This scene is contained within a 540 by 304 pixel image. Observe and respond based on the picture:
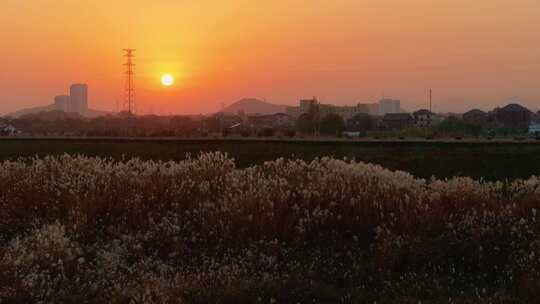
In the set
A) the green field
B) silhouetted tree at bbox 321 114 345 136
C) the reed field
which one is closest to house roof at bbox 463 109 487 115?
silhouetted tree at bbox 321 114 345 136

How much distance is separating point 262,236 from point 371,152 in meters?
18.2

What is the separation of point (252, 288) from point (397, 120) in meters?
101

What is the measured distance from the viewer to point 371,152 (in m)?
27.0

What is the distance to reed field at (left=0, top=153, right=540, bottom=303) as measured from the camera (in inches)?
290

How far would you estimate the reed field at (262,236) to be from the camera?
7371 millimetres

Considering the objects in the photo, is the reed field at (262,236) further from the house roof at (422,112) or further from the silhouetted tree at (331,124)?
the house roof at (422,112)

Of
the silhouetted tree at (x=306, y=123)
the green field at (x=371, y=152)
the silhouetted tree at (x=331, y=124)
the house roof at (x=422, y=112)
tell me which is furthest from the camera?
the house roof at (x=422, y=112)

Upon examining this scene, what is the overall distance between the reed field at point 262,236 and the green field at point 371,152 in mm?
11500

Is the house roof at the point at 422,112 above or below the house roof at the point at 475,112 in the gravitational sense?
above

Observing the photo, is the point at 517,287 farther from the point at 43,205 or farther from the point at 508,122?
the point at 508,122

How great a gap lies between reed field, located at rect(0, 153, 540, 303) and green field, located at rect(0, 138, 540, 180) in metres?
11.5

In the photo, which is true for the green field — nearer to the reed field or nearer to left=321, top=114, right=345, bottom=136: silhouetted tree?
the reed field

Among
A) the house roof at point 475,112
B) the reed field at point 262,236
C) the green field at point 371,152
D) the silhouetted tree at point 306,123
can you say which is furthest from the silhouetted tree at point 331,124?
the reed field at point 262,236

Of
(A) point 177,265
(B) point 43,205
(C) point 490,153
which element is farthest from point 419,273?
(C) point 490,153
